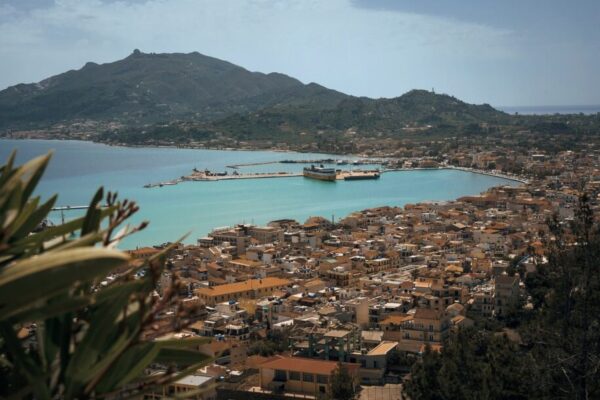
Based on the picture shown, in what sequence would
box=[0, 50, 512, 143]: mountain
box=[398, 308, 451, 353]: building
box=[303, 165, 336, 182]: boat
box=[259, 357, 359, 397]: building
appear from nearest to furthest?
1. box=[259, 357, 359, 397]: building
2. box=[398, 308, 451, 353]: building
3. box=[303, 165, 336, 182]: boat
4. box=[0, 50, 512, 143]: mountain

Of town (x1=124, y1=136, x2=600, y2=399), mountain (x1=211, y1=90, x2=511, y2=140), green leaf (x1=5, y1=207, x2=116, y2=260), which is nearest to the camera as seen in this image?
green leaf (x1=5, y1=207, x2=116, y2=260)

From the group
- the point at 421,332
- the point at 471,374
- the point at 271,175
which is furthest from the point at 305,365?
the point at 271,175

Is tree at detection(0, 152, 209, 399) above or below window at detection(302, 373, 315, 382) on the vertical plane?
above

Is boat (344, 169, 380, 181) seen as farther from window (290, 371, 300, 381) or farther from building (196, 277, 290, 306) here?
window (290, 371, 300, 381)

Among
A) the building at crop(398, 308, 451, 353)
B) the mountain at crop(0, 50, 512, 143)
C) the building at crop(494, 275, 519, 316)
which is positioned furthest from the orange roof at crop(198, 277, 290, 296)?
the mountain at crop(0, 50, 512, 143)

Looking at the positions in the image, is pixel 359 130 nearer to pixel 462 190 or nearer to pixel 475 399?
pixel 462 190

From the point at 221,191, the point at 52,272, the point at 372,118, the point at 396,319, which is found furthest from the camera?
the point at 372,118

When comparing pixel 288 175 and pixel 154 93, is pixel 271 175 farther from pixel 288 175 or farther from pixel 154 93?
pixel 154 93

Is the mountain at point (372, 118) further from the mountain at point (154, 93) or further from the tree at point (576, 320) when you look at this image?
the tree at point (576, 320)

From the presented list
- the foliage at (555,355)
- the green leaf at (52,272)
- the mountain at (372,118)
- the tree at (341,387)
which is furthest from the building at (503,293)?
the mountain at (372,118)
